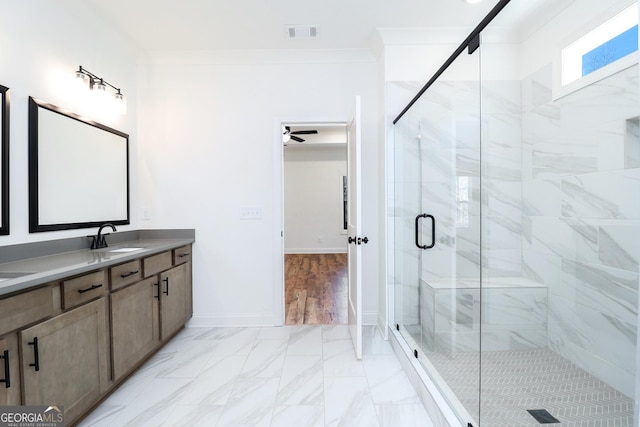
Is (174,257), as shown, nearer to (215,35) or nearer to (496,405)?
(215,35)

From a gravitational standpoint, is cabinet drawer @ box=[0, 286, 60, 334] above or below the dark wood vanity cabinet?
above

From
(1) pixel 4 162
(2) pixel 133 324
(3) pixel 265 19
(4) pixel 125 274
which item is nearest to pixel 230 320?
(2) pixel 133 324

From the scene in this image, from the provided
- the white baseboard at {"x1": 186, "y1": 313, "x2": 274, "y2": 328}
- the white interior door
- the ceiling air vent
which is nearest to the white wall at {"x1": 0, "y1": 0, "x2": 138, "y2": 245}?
the white baseboard at {"x1": 186, "y1": 313, "x2": 274, "y2": 328}

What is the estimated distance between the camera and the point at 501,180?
234 centimetres

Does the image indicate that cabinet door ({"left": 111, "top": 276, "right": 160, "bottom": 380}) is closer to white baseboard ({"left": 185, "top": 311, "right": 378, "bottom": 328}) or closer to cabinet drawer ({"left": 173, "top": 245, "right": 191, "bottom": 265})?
cabinet drawer ({"left": 173, "top": 245, "right": 191, "bottom": 265})

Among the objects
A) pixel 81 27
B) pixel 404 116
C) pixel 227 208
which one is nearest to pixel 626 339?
pixel 404 116

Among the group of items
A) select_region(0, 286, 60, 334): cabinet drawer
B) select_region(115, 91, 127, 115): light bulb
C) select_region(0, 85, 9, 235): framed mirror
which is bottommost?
select_region(0, 286, 60, 334): cabinet drawer

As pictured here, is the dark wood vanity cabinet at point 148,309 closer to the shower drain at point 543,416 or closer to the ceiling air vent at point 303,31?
the ceiling air vent at point 303,31

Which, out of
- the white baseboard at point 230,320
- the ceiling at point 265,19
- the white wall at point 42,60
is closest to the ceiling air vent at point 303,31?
the ceiling at point 265,19

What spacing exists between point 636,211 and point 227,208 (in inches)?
119

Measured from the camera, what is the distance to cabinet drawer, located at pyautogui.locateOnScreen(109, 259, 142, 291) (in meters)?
1.89

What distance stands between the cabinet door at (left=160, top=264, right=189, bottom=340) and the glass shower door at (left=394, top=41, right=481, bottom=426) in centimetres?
193

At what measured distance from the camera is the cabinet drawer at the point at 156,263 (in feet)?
7.34

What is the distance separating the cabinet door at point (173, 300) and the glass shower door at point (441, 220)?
76.1 inches
